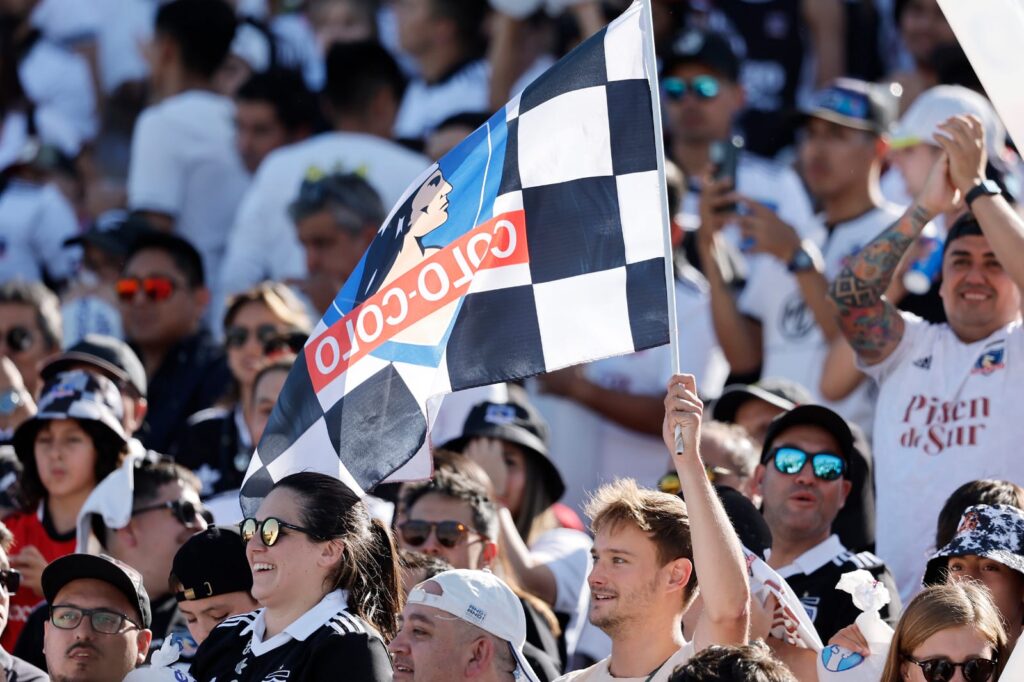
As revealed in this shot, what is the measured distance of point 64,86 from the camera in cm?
1157

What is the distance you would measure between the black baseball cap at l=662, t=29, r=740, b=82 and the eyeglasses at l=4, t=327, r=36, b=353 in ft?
10.9

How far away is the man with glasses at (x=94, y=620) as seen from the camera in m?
5.12

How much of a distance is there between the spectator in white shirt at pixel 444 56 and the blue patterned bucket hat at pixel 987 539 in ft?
18.0

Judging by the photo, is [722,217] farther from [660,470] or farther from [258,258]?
[258,258]

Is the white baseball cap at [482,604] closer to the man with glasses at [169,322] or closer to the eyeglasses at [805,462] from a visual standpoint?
the eyeglasses at [805,462]

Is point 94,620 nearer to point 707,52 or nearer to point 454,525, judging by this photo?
point 454,525

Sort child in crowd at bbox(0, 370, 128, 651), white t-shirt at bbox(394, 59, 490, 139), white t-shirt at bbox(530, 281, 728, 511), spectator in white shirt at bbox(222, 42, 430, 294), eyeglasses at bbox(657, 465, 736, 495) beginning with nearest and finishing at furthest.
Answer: eyeglasses at bbox(657, 465, 736, 495) → child in crowd at bbox(0, 370, 128, 651) → white t-shirt at bbox(530, 281, 728, 511) → spectator in white shirt at bbox(222, 42, 430, 294) → white t-shirt at bbox(394, 59, 490, 139)

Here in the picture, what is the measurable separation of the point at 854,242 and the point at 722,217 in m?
0.59

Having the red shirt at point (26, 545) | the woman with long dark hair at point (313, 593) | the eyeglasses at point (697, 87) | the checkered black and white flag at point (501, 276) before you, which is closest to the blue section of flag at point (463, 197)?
the checkered black and white flag at point (501, 276)

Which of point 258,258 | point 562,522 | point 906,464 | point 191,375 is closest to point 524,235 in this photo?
point 906,464

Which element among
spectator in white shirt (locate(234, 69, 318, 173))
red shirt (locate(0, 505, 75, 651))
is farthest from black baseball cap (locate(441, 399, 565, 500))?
spectator in white shirt (locate(234, 69, 318, 173))

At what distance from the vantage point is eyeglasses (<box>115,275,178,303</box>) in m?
8.57

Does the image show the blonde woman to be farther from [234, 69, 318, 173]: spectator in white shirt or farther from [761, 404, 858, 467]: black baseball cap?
[234, 69, 318, 173]: spectator in white shirt

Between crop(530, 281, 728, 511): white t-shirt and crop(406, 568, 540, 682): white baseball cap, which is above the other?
crop(530, 281, 728, 511): white t-shirt
